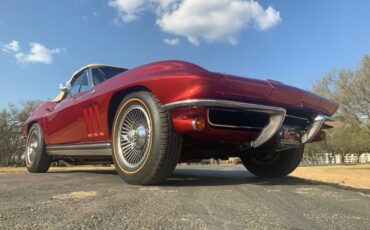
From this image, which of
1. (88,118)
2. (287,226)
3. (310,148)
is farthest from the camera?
(310,148)

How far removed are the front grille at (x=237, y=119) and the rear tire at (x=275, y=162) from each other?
954 mm

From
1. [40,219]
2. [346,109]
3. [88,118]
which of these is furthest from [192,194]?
[346,109]

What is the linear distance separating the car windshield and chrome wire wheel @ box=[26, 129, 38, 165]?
78.3 inches

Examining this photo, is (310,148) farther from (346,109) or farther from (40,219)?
(40,219)

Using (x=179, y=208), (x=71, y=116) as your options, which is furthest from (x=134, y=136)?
(x=71, y=116)

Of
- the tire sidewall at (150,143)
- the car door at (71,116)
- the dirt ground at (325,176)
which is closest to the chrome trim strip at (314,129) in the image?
the tire sidewall at (150,143)

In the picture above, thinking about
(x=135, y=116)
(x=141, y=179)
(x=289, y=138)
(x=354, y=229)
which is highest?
(x=135, y=116)

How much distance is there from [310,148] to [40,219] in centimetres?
6606

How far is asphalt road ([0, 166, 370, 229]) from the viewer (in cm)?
241

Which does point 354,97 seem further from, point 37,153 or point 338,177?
Result: point 37,153

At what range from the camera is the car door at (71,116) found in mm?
5312

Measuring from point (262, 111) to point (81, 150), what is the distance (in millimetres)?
2565

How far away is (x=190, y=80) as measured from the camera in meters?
3.63

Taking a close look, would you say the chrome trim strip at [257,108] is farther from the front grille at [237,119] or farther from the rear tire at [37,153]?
the rear tire at [37,153]
